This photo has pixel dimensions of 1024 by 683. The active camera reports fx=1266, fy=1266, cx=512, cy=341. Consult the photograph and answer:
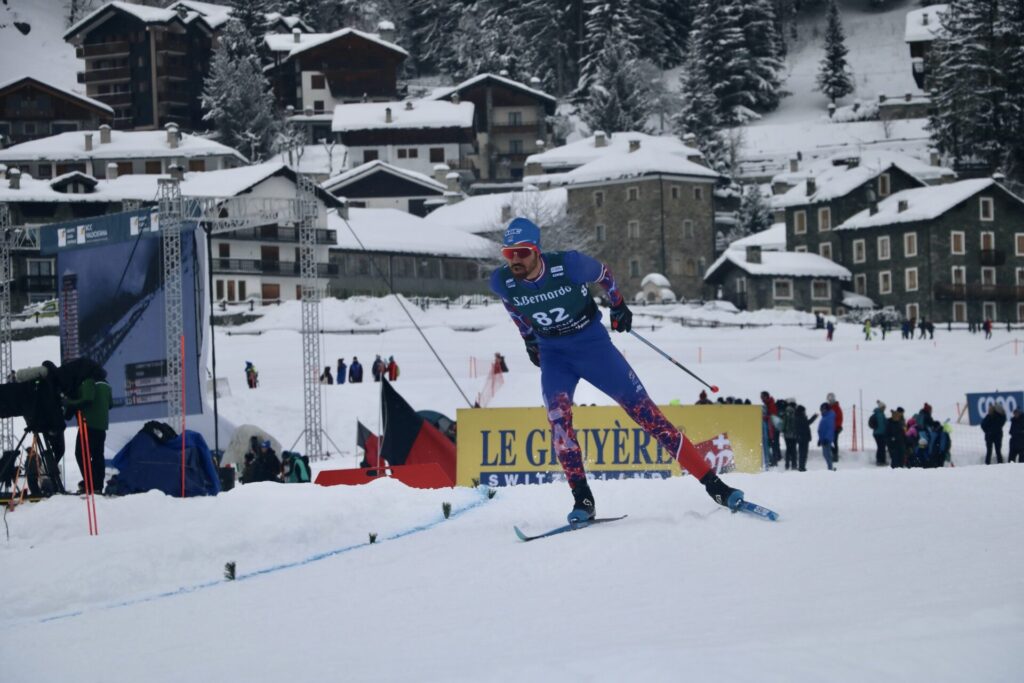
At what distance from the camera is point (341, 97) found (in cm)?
10400

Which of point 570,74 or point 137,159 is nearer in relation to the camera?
point 137,159

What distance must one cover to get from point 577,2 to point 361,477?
10526 cm

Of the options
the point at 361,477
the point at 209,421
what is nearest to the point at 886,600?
the point at 361,477

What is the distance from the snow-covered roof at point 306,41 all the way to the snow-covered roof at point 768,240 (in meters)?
35.3

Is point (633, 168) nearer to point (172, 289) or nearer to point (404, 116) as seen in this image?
point (404, 116)

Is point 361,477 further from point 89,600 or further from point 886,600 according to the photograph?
point 886,600

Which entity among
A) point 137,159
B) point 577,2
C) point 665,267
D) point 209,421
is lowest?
point 209,421

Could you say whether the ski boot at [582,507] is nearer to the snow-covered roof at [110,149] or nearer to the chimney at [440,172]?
the snow-covered roof at [110,149]

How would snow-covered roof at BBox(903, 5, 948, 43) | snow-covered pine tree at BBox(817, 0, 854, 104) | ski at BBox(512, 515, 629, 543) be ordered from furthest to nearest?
snow-covered pine tree at BBox(817, 0, 854, 104) < snow-covered roof at BBox(903, 5, 948, 43) < ski at BBox(512, 515, 629, 543)

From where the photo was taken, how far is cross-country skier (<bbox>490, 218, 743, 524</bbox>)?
7105mm

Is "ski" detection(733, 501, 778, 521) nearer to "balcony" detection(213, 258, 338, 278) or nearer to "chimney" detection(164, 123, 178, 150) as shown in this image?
"balcony" detection(213, 258, 338, 278)

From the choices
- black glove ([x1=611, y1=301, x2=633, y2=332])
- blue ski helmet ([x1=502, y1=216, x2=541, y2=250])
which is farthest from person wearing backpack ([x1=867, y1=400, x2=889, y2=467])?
blue ski helmet ([x1=502, y1=216, x2=541, y2=250])

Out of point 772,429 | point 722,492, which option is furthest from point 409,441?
point 722,492

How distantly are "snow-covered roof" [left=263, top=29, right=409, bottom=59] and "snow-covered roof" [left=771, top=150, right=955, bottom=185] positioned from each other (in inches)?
1271
